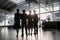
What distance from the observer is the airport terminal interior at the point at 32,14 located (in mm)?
1551

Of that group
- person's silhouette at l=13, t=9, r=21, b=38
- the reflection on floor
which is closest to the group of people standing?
person's silhouette at l=13, t=9, r=21, b=38

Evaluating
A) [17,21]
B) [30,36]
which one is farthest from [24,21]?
[30,36]

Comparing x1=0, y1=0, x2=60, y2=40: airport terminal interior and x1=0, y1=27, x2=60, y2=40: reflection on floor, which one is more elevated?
x1=0, y1=0, x2=60, y2=40: airport terminal interior

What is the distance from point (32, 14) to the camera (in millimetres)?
1539

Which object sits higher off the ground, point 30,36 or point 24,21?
point 24,21

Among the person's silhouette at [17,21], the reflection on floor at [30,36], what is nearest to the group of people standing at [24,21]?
the person's silhouette at [17,21]

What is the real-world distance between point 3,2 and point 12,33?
1.89 ft

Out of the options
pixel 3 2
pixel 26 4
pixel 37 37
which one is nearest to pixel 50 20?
pixel 37 37

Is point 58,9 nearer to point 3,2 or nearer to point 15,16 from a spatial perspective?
point 15,16

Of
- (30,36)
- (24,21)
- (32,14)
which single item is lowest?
(30,36)

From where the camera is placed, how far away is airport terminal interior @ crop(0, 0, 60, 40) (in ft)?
5.09

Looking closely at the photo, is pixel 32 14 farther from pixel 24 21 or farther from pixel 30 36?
pixel 30 36

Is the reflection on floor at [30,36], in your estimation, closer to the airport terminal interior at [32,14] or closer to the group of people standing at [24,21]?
the airport terminal interior at [32,14]

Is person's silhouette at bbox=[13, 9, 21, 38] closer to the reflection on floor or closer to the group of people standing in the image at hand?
the group of people standing
